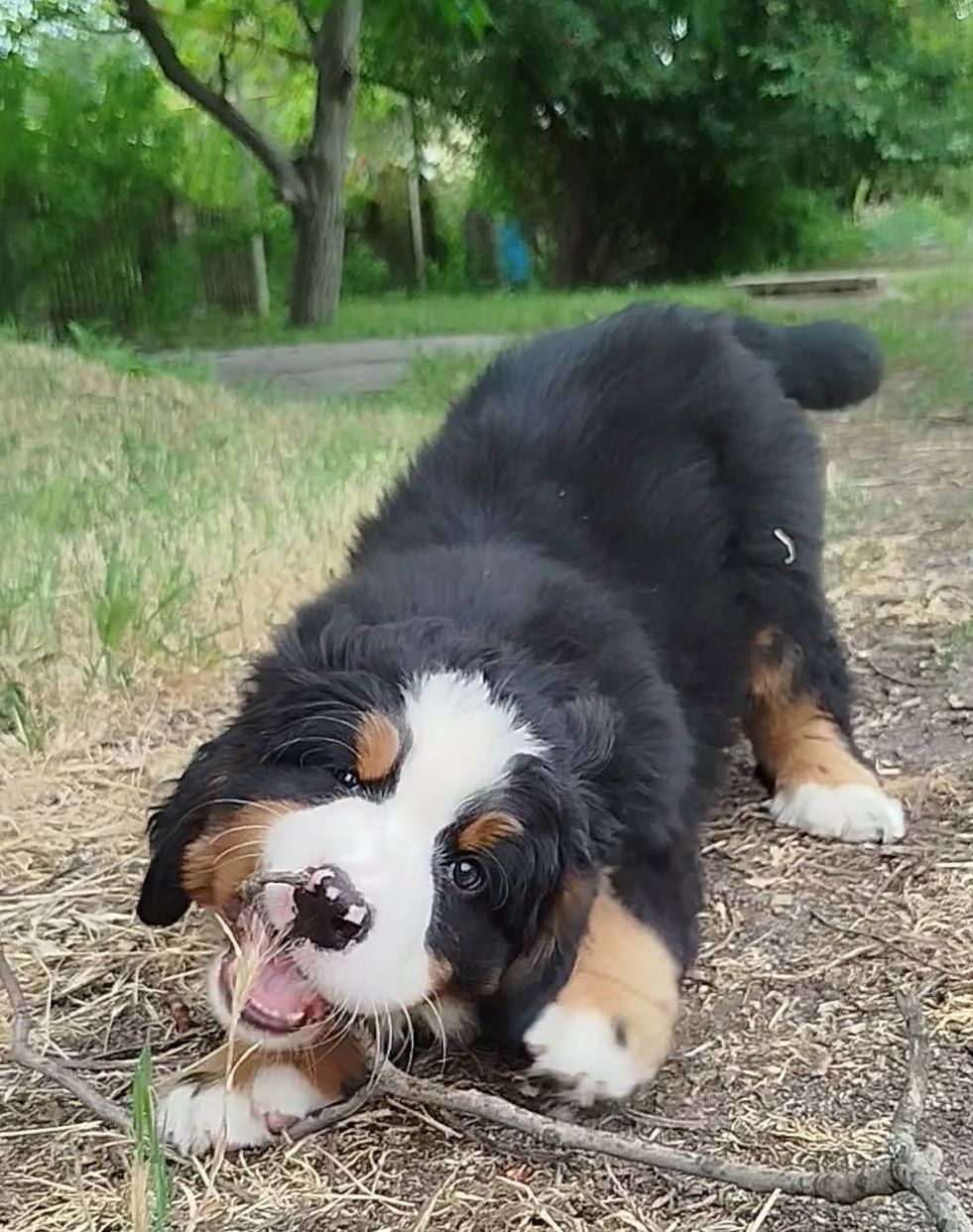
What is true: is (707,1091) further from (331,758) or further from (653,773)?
(331,758)

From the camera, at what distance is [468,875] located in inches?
72.5

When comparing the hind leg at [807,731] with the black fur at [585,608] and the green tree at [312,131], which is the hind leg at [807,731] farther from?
the green tree at [312,131]

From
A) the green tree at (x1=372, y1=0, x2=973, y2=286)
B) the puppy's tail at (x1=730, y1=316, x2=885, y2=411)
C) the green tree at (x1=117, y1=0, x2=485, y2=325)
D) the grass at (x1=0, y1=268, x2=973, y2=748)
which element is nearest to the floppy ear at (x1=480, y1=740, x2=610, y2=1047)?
the grass at (x1=0, y1=268, x2=973, y2=748)

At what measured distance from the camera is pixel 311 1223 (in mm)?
1715

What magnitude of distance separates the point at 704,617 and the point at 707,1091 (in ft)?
3.17

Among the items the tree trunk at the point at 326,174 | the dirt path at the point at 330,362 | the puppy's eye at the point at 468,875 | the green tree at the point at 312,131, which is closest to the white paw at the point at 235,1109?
the puppy's eye at the point at 468,875

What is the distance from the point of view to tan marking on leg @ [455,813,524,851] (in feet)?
5.98

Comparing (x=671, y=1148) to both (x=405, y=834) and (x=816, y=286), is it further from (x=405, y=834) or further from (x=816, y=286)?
(x=816, y=286)

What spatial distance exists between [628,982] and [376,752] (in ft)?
1.71

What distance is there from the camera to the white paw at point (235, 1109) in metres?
1.87

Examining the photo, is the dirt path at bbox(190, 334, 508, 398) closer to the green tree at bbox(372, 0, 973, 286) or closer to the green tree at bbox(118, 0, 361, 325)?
the green tree at bbox(118, 0, 361, 325)

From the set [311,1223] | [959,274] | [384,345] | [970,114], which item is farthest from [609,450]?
[970,114]

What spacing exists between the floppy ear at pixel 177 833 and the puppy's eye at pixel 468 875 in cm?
34

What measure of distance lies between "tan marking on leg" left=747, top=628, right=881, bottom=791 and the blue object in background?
67.9 ft
